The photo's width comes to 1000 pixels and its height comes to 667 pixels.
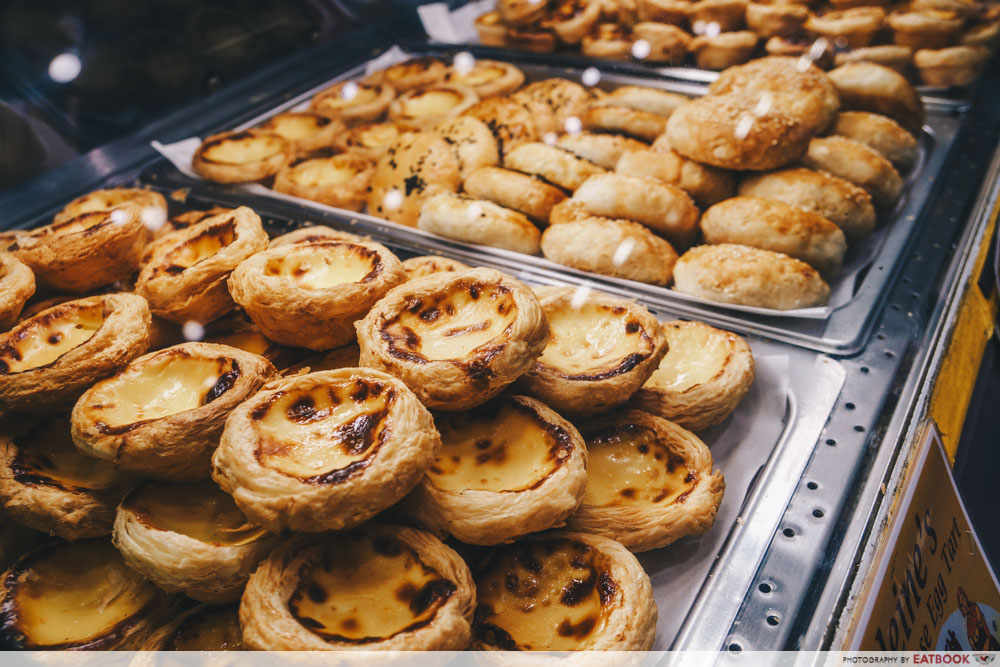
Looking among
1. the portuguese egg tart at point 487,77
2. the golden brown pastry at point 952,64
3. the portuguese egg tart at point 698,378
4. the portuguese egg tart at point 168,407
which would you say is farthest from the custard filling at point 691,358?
the golden brown pastry at point 952,64

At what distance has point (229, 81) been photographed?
4613mm

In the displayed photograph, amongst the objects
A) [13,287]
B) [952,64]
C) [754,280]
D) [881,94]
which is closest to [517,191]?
[754,280]

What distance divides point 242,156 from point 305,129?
0.48m

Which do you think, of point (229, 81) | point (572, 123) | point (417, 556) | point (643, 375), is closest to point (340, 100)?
point (229, 81)

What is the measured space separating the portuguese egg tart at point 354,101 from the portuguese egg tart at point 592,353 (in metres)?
2.63

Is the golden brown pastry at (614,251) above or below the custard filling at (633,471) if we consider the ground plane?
above

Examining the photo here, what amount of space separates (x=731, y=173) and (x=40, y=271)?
10.2 ft

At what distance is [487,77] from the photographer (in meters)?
4.89

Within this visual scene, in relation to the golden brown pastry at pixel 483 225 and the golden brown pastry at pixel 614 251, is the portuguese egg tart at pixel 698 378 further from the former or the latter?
the golden brown pastry at pixel 483 225

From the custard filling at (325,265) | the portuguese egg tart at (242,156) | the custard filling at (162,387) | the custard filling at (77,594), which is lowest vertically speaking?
the custard filling at (77,594)

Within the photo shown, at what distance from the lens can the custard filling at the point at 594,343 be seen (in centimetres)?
211

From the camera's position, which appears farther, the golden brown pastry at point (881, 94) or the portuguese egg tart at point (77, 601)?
the golden brown pastry at point (881, 94)

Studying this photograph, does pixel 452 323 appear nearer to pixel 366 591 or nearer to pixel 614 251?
pixel 366 591

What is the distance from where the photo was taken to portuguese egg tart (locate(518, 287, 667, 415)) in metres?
2.05
